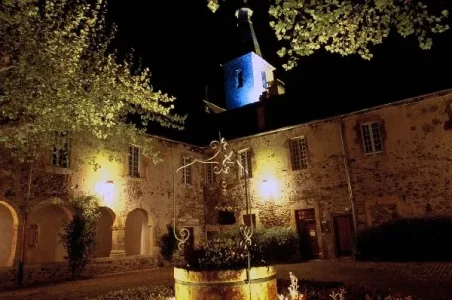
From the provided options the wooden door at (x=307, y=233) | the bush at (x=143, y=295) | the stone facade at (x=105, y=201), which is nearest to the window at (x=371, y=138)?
the wooden door at (x=307, y=233)

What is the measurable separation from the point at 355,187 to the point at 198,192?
8.19m

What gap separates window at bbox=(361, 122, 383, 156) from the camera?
14391 millimetres

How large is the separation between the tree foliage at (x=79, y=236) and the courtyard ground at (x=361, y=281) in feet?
2.52

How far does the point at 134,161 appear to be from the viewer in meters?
15.7

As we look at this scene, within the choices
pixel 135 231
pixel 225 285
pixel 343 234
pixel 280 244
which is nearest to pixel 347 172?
pixel 343 234

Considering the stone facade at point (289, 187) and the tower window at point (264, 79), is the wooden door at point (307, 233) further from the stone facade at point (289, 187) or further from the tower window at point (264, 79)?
the tower window at point (264, 79)

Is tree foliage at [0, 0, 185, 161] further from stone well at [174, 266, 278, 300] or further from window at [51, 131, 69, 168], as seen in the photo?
stone well at [174, 266, 278, 300]

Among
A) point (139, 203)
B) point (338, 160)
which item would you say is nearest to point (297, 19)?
point (338, 160)

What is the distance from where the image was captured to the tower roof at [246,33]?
30.5 m

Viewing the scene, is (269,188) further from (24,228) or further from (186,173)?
(24,228)

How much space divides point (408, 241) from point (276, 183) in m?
6.23

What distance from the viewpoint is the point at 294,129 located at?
16.3 meters

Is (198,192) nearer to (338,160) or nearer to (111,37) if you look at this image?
(338,160)

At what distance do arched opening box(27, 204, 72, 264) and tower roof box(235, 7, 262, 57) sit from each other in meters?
21.6
